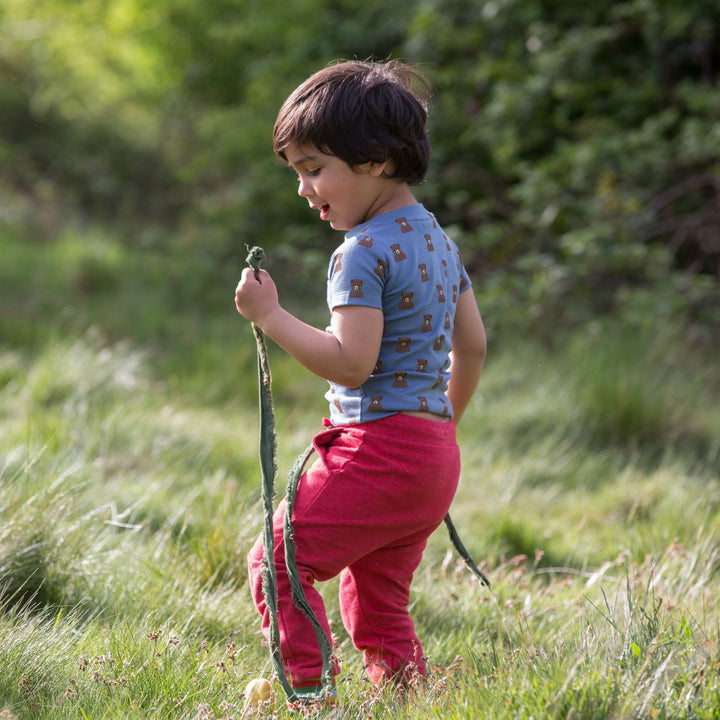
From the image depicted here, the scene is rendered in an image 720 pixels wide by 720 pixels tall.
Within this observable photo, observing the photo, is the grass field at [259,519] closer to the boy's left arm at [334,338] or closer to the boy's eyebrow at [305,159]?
the boy's left arm at [334,338]

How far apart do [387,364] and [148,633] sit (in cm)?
92

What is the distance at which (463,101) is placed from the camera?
7980mm

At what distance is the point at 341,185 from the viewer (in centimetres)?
230

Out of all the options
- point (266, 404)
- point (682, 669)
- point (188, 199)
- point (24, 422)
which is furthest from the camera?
point (188, 199)

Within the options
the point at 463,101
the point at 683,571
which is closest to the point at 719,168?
the point at 463,101

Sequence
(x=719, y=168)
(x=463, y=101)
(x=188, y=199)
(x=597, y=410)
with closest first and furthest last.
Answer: (x=597, y=410) → (x=719, y=168) → (x=463, y=101) → (x=188, y=199)

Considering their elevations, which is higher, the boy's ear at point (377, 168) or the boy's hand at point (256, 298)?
the boy's ear at point (377, 168)

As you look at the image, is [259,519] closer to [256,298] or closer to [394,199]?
[256,298]

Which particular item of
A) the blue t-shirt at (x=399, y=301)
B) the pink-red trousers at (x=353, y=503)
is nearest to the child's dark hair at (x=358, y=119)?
the blue t-shirt at (x=399, y=301)

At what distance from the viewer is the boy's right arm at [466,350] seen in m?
2.62

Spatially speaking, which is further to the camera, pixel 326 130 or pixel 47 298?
pixel 47 298

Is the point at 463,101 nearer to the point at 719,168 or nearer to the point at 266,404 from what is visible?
the point at 719,168

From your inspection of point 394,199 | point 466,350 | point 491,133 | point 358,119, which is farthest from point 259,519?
point 491,133

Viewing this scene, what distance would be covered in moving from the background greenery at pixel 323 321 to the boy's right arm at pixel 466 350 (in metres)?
0.66
